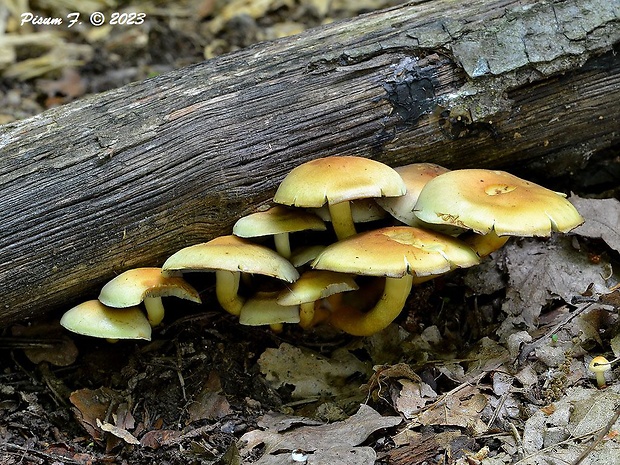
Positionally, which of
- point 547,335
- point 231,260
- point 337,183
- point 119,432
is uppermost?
point 337,183

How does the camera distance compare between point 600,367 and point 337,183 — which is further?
point 337,183

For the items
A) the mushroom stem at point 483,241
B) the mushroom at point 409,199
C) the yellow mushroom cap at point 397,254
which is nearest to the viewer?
the yellow mushroom cap at point 397,254

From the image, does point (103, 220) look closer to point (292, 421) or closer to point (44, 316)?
point (44, 316)

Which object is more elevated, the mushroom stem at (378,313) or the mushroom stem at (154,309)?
the mushroom stem at (154,309)

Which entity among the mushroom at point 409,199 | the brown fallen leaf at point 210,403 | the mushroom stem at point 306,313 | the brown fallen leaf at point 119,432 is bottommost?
the brown fallen leaf at point 210,403

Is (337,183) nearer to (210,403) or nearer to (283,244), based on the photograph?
(283,244)

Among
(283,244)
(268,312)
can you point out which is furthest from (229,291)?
(283,244)

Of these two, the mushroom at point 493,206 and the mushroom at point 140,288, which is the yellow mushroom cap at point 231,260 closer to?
the mushroom at point 140,288

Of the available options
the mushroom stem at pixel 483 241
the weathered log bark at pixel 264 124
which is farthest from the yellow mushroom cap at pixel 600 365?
the weathered log bark at pixel 264 124
